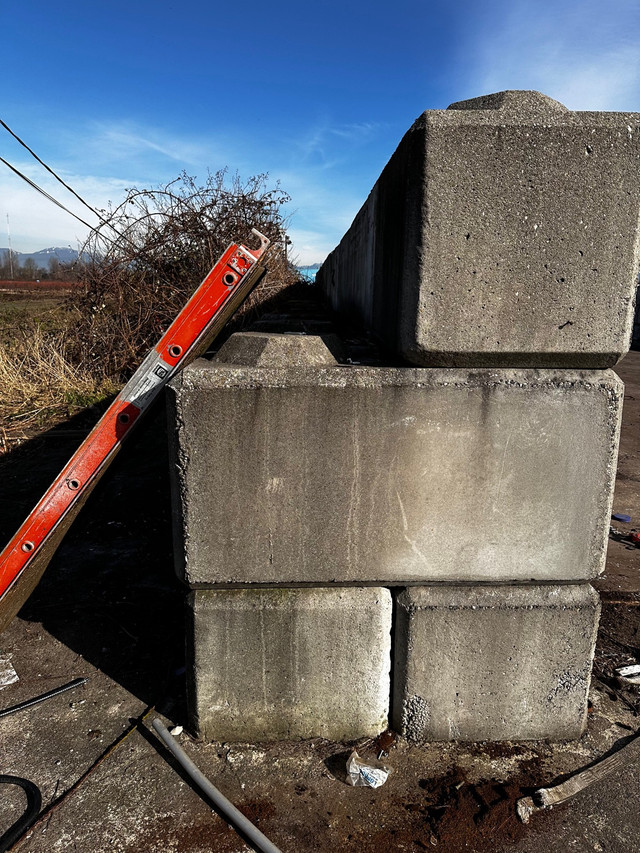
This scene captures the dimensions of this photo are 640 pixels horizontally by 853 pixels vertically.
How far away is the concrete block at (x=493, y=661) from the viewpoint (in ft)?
6.40

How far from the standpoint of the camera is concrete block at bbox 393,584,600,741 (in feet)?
6.40

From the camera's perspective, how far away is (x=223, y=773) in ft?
6.21

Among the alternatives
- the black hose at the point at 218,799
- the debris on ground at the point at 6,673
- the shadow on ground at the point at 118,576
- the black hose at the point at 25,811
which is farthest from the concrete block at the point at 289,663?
the debris on ground at the point at 6,673

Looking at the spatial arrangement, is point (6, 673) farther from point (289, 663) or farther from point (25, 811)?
point (289, 663)

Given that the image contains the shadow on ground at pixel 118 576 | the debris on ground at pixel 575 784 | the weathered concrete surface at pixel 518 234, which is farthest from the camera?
the shadow on ground at pixel 118 576

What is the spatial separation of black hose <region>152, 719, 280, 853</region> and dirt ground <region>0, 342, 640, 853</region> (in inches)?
1.2

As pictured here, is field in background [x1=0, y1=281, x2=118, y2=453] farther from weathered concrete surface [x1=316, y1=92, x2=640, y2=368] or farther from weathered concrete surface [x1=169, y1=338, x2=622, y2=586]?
weathered concrete surface [x1=316, y1=92, x2=640, y2=368]

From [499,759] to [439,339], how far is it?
1.46 m

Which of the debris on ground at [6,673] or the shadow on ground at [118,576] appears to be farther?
the shadow on ground at [118,576]

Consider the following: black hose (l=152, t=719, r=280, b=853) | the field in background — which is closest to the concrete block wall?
black hose (l=152, t=719, r=280, b=853)

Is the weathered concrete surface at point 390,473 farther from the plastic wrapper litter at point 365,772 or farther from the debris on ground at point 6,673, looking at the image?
the debris on ground at point 6,673

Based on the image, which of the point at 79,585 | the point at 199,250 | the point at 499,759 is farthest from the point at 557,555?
the point at 199,250

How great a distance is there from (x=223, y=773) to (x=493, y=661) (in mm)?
988

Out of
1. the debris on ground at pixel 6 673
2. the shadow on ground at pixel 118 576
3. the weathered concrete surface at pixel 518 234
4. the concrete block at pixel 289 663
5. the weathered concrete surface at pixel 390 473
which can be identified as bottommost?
the debris on ground at pixel 6 673
